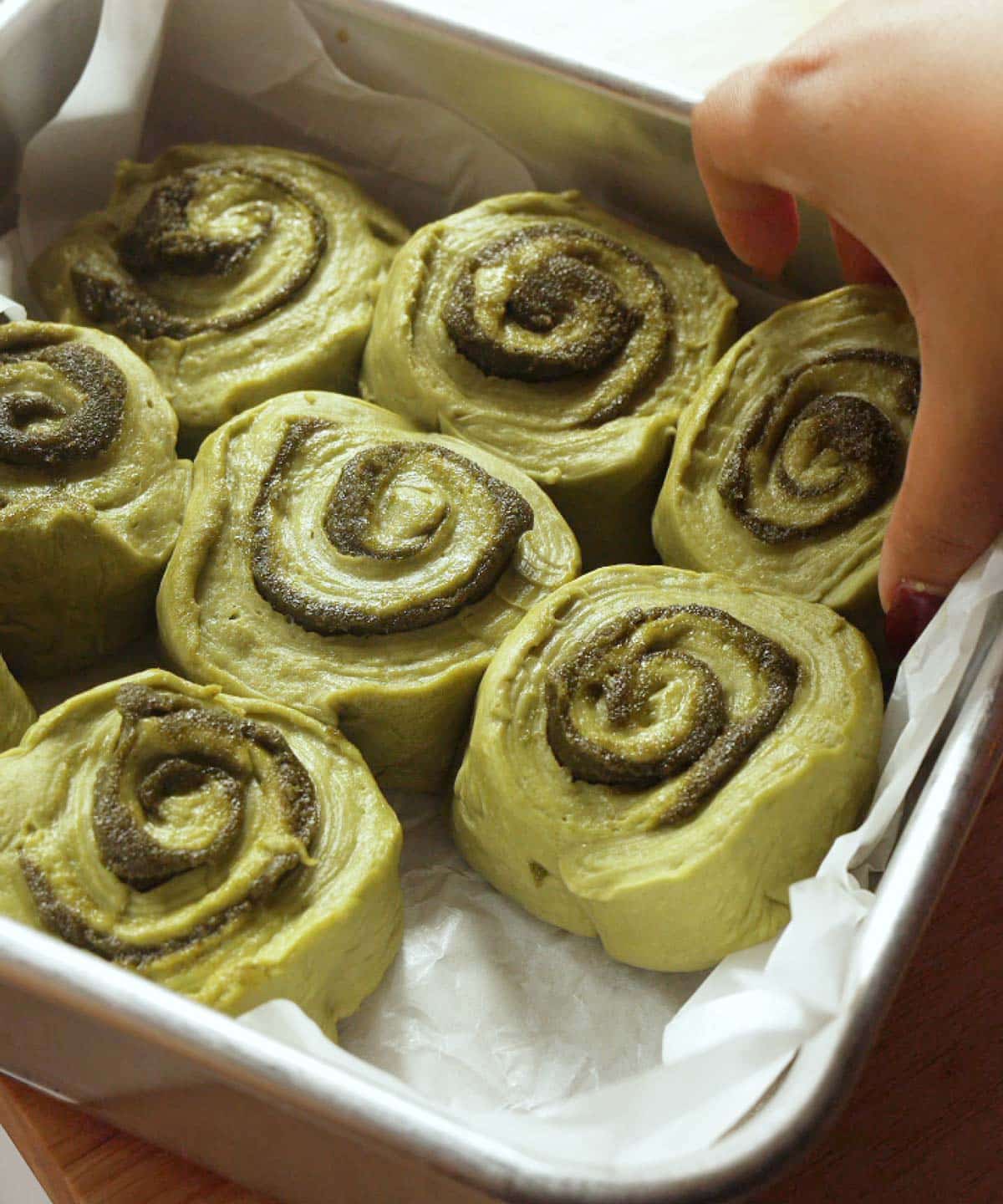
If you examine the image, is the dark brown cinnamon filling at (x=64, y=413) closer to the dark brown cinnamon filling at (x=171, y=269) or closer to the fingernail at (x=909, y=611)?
the dark brown cinnamon filling at (x=171, y=269)

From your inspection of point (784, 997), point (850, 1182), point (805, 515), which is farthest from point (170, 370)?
point (850, 1182)

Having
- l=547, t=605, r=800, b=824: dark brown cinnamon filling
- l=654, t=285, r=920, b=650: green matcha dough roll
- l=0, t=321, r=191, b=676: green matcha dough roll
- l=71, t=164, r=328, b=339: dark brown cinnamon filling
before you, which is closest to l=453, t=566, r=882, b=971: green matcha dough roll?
l=547, t=605, r=800, b=824: dark brown cinnamon filling

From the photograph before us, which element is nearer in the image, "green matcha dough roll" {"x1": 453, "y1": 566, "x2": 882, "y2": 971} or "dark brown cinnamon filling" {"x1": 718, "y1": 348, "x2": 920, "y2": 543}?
"green matcha dough roll" {"x1": 453, "y1": 566, "x2": 882, "y2": 971}

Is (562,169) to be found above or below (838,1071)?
above

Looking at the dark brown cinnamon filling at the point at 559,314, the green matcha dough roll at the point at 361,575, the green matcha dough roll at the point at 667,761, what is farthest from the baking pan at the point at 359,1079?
the dark brown cinnamon filling at the point at 559,314

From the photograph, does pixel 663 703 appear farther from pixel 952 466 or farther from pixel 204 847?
pixel 204 847

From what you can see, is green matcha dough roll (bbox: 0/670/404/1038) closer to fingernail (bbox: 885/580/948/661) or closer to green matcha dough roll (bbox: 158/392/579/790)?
green matcha dough roll (bbox: 158/392/579/790)

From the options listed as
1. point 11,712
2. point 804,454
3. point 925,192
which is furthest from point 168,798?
point 925,192

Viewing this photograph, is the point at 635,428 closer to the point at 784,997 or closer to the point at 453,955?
the point at 453,955
